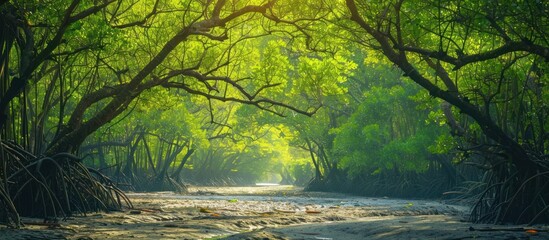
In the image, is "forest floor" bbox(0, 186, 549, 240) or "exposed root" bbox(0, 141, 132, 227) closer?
"forest floor" bbox(0, 186, 549, 240)

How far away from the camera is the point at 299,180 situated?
80.6m

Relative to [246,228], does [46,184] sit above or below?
above

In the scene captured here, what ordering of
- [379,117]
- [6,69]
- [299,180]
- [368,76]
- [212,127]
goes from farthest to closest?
[299,180] < [212,127] < [368,76] < [379,117] < [6,69]

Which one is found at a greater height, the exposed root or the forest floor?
the exposed root

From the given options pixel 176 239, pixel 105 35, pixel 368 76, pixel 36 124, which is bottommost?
pixel 176 239

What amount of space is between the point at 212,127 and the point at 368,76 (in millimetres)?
16995

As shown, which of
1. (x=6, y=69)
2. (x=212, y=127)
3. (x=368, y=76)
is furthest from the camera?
(x=212, y=127)

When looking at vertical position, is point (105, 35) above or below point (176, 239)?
above

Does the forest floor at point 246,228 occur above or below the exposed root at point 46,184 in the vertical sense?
below

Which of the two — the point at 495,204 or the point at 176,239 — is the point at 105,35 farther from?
the point at 495,204

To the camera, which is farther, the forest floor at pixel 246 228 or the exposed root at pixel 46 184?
the exposed root at pixel 46 184

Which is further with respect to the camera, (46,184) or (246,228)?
(246,228)

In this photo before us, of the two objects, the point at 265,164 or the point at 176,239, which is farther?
the point at 265,164

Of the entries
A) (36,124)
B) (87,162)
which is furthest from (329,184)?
(36,124)
